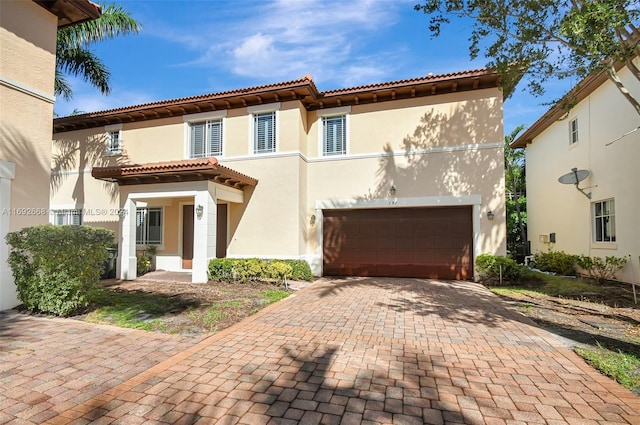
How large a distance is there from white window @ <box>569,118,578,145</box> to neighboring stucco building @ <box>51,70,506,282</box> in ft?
18.3

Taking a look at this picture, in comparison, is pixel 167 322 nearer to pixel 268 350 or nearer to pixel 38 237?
pixel 268 350

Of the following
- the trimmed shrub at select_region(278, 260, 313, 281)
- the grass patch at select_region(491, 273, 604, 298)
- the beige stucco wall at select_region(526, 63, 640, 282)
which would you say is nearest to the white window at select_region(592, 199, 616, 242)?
the beige stucco wall at select_region(526, 63, 640, 282)

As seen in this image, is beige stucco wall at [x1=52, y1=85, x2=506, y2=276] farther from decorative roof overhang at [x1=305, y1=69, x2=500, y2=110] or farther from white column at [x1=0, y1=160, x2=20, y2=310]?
white column at [x1=0, y1=160, x2=20, y2=310]

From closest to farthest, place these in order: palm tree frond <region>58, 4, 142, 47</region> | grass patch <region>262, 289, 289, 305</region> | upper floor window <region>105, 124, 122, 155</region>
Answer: grass patch <region>262, 289, 289, 305</region> < palm tree frond <region>58, 4, 142, 47</region> < upper floor window <region>105, 124, 122, 155</region>

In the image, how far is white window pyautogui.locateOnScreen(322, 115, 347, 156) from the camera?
1311 cm

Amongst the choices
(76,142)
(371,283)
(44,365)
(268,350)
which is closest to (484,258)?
(371,283)

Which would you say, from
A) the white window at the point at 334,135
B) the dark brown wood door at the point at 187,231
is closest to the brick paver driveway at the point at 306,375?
the dark brown wood door at the point at 187,231

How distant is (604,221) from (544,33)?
8.44 meters

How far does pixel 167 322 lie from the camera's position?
6297 millimetres

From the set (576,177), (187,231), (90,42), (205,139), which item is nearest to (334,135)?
A: (205,139)

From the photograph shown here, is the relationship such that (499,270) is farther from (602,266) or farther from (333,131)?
(333,131)

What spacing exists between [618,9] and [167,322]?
10.3 metres

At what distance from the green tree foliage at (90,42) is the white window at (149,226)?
650 cm

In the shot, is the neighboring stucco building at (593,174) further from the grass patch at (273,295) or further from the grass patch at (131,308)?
the grass patch at (131,308)
